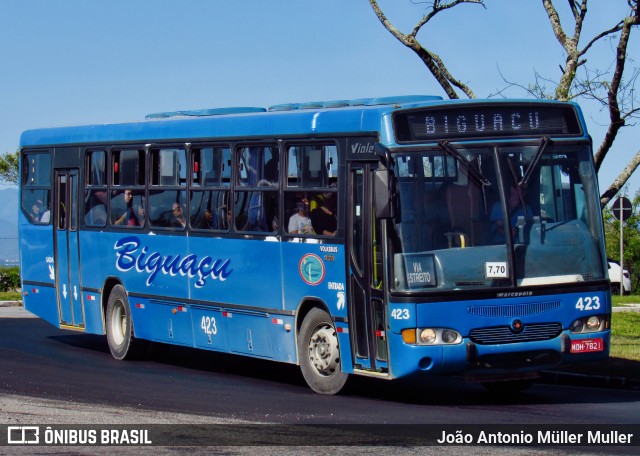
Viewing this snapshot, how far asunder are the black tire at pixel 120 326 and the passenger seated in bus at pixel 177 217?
1896 millimetres

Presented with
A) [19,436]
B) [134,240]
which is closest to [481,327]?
[19,436]

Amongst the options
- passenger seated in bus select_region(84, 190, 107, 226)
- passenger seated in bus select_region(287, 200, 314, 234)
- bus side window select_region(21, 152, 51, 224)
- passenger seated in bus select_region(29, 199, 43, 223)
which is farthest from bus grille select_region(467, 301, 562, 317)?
passenger seated in bus select_region(29, 199, 43, 223)

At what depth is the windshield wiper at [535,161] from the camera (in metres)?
14.0

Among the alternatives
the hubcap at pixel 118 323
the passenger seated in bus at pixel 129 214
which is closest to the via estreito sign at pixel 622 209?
the hubcap at pixel 118 323

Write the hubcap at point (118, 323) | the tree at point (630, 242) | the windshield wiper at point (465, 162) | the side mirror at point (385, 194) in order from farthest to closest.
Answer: the tree at point (630, 242), the hubcap at point (118, 323), the windshield wiper at point (465, 162), the side mirror at point (385, 194)

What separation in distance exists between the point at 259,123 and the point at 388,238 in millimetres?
3244

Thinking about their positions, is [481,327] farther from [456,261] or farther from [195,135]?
[195,135]

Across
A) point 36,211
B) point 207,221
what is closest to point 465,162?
point 207,221

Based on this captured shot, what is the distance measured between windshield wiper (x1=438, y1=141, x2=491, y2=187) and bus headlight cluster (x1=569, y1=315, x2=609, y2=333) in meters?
1.76

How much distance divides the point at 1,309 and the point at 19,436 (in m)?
19.8

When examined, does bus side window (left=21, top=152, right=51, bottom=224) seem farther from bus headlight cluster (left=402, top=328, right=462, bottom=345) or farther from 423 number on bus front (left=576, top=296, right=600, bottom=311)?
423 number on bus front (left=576, top=296, right=600, bottom=311)

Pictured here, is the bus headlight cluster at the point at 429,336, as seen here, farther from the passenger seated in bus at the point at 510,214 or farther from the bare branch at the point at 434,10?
the bare branch at the point at 434,10

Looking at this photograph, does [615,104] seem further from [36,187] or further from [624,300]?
[624,300]

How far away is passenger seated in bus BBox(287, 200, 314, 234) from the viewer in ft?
50.2
